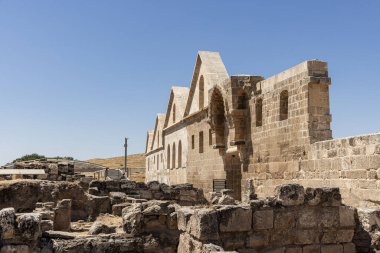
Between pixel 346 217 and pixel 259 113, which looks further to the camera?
pixel 259 113

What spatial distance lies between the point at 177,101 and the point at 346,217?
22.7 meters

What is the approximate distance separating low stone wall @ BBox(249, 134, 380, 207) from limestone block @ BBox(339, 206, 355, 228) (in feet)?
10.6

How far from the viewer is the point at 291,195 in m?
5.73

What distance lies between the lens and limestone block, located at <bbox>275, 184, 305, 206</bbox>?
5.71m

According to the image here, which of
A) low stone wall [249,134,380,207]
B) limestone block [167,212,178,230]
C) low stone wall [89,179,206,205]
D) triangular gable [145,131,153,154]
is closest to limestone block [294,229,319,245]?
limestone block [167,212,178,230]

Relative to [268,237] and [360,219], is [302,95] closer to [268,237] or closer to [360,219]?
[360,219]

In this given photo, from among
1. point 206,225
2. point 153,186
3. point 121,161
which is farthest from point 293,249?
point 121,161

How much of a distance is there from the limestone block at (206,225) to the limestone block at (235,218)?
0.34ft

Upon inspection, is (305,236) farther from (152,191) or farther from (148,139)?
(148,139)

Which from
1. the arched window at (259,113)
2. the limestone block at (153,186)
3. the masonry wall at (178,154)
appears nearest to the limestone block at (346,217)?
the arched window at (259,113)

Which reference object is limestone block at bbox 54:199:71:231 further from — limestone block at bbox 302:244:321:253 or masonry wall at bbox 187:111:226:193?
masonry wall at bbox 187:111:226:193

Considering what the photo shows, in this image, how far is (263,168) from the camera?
1445 centimetres

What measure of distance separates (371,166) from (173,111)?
21.2m

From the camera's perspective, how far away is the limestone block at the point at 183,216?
5.98 meters
